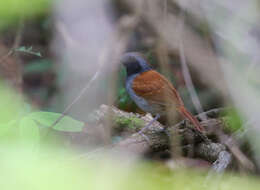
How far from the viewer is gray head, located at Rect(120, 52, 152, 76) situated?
11.6ft

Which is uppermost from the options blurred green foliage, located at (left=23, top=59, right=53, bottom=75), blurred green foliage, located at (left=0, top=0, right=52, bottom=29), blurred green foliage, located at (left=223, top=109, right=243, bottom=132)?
blurred green foliage, located at (left=23, top=59, right=53, bottom=75)

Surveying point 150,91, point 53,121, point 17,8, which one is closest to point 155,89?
point 150,91

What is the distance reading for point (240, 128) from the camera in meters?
2.17

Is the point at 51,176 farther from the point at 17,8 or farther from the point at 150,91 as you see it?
the point at 150,91

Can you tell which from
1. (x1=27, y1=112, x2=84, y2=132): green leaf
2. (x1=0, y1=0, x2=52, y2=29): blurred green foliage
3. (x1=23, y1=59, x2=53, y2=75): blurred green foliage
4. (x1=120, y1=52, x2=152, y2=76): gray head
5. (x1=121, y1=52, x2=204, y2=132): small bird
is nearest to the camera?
(x1=0, y1=0, x2=52, y2=29): blurred green foliage

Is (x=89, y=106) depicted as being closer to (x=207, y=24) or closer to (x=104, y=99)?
(x=104, y=99)

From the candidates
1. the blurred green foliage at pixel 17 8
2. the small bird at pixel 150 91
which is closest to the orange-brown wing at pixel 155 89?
the small bird at pixel 150 91

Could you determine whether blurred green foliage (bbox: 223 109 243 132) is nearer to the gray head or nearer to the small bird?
the small bird

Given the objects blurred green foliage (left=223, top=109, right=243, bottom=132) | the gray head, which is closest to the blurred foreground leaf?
blurred green foliage (left=223, top=109, right=243, bottom=132)

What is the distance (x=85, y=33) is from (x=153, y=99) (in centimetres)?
176

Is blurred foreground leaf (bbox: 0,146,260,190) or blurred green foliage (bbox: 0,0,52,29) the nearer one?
blurred foreground leaf (bbox: 0,146,260,190)

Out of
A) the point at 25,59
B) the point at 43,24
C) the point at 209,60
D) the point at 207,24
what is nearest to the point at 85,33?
the point at 43,24

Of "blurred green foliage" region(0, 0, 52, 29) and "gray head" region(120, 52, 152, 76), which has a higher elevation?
"gray head" region(120, 52, 152, 76)

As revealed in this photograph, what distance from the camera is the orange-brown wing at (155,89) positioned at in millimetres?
2850
